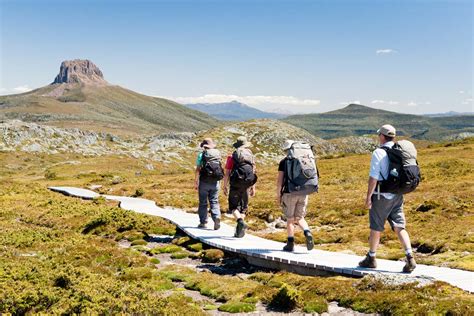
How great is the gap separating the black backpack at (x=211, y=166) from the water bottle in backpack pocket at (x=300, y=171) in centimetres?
512

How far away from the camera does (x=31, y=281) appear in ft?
42.8

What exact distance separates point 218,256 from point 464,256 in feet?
30.9

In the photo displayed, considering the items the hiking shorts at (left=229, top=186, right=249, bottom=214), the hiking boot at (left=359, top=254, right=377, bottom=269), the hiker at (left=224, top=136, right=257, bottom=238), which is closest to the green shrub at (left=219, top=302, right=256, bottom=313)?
the hiking boot at (left=359, top=254, right=377, bottom=269)

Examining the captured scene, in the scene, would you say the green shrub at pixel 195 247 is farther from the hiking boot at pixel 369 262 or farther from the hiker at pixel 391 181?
the hiker at pixel 391 181

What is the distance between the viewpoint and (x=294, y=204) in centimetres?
1518

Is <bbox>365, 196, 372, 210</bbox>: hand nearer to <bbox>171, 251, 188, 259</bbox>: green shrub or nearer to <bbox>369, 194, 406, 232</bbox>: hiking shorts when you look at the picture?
<bbox>369, 194, 406, 232</bbox>: hiking shorts

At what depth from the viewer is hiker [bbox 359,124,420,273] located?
39.9 ft

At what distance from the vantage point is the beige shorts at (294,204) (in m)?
15.1

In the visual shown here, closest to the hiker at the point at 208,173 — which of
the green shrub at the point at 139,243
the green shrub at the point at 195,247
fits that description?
the green shrub at the point at 195,247

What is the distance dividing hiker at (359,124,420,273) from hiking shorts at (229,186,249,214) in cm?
660

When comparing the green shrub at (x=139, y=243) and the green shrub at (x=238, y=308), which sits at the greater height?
the green shrub at (x=238, y=308)

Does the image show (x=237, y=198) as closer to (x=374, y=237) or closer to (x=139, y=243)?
(x=139, y=243)

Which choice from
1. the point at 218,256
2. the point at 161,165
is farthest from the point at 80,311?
the point at 161,165

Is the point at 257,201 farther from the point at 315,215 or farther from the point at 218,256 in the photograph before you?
the point at 218,256
